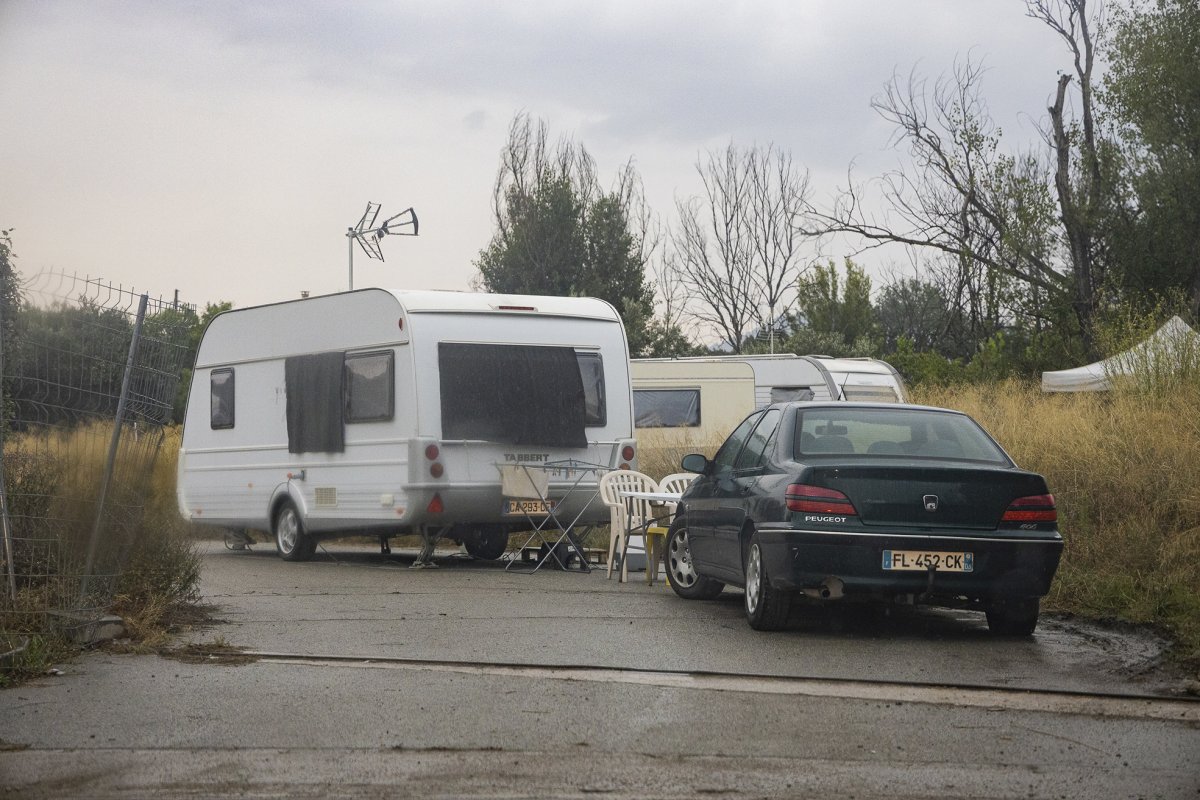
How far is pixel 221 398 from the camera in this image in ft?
59.4

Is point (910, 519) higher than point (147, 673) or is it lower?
higher

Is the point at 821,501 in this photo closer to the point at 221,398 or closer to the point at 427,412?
the point at 427,412

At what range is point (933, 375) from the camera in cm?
3422

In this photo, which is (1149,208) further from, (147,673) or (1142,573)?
(147,673)

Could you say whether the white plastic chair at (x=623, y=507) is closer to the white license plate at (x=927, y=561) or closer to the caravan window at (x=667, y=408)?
the white license plate at (x=927, y=561)

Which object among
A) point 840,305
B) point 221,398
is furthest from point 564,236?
point 221,398

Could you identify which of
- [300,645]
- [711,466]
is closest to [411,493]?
[711,466]

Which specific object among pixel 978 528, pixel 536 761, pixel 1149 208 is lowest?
pixel 536 761

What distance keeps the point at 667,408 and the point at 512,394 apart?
10.7 meters

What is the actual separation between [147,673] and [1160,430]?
9205 mm

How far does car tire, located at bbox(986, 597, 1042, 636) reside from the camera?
30.8ft

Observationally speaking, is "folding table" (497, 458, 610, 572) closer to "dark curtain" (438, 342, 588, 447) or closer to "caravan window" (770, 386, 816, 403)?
"dark curtain" (438, 342, 588, 447)

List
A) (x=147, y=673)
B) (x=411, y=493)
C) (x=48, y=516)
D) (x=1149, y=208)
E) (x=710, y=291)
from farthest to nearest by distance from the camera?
(x=710, y=291) → (x=1149, y=208) → (x=411, y=493) → (x=48, y=516) → (x=147, y=673)

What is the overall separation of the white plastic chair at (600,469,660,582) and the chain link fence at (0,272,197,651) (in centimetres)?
556
